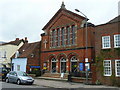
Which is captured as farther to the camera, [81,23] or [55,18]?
[55,18]

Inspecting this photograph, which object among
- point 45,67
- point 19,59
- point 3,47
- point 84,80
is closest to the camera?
point 84,80

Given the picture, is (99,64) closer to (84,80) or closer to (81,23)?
(84,80)

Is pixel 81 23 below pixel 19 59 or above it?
above

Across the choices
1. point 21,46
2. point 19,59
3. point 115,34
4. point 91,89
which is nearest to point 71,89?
point 91,89

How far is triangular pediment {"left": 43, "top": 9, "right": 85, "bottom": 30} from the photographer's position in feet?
105

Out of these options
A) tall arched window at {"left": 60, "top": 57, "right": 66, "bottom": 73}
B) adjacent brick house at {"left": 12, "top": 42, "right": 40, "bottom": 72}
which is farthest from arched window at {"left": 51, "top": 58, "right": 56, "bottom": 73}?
adjacent brick house at {"left": 12, "top": 42, "right": 40, "bottom": 72}

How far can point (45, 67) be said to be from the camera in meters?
35.2

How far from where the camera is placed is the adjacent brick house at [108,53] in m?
21.9

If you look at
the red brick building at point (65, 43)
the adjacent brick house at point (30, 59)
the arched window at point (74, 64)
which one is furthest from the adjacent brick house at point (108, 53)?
the adjacent brick house at point (30, 59)

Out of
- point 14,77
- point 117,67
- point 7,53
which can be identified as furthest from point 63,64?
point 7,53

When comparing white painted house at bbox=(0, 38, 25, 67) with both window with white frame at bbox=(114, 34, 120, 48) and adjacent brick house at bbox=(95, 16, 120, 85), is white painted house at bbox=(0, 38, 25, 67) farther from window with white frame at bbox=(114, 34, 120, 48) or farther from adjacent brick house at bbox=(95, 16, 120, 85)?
window with white frame at bbox=(114, 34, 120, 48)

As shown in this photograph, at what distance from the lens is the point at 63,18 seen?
33.8 m

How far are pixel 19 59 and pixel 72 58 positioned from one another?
1240 cm

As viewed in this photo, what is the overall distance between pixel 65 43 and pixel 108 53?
1126cm
